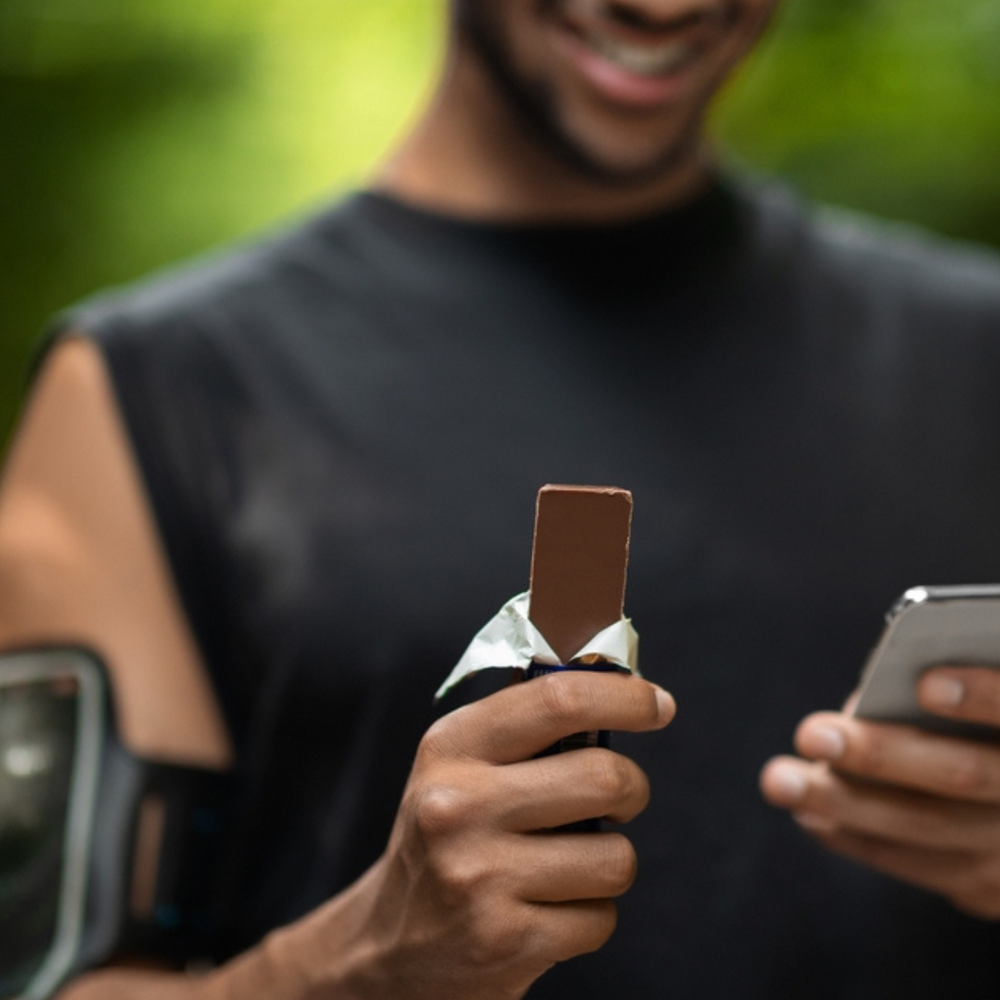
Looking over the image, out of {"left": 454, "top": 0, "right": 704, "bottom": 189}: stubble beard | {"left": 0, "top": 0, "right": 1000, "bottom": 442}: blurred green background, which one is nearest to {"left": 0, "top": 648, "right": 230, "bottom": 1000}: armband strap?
{"left": 454, "top": 0, "right": 704, "bottom": 189}: stubble beard

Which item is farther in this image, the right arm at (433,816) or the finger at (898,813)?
the finger at (898,813)

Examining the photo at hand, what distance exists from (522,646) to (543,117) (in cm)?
49

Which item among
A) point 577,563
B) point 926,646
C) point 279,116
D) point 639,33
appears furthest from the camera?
point 279,116

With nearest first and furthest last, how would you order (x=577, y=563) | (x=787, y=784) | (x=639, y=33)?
1. (x=577, y=563)
2. (x=787, y=784)
3. (x=639, y=33)

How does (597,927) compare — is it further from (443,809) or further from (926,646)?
(926,646)

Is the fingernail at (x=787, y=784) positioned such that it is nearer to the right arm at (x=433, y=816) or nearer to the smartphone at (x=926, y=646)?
the smartphone at (x=926, y=646)

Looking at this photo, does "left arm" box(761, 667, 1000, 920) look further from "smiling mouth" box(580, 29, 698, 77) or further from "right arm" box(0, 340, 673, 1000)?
"smiling mouth" box(580, 29, 698, 77)

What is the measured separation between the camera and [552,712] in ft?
1.36

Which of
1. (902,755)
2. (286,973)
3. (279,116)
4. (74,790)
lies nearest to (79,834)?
(74,790)

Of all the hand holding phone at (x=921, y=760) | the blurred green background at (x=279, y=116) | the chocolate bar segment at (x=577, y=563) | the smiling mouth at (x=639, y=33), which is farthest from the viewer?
the blurred green background at (x=279, y=116)

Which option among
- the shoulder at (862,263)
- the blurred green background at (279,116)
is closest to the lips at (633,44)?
the shoulder at (862,263)

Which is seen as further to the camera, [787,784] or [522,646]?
[787,784]

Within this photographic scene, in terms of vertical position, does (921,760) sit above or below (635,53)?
below

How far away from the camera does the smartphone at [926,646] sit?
0.49 metres
